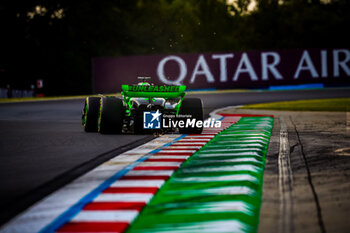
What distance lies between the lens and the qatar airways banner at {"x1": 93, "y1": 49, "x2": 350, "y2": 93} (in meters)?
39.5

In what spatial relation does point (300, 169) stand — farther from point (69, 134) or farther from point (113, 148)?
point (69, 134)

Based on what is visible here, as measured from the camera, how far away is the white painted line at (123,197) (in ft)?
19.2

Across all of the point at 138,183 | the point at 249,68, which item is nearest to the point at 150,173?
the point at 138,183

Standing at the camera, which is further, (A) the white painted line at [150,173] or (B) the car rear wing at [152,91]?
(B) the car rear wing at [152,91]

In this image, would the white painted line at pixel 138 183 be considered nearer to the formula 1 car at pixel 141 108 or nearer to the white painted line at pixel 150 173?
the white painted line at pixel 150 173

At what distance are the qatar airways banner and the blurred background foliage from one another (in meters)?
15.2

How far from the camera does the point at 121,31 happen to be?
5884 cm

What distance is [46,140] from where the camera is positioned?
11.8 m

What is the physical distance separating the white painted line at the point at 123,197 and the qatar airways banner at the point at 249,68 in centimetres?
3316

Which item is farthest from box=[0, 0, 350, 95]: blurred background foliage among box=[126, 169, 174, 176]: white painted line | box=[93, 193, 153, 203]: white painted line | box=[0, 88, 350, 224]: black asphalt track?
box=[93, 193, 153, 203]: white painted line

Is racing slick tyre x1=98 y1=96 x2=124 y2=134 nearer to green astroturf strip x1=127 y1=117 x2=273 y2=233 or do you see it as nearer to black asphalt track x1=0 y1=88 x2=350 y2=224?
black asphalt track x1=0 y1=88 x2=350 y2=224

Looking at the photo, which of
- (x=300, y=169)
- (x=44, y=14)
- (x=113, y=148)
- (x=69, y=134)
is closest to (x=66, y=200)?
(x=300, y=169)

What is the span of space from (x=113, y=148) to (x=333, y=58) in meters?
32.3

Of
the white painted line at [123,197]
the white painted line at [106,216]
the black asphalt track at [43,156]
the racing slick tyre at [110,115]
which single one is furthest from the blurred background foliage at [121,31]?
the white painted line at [106,216]
